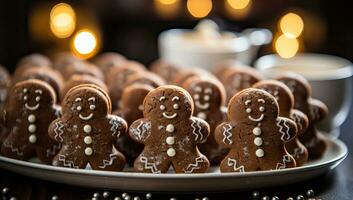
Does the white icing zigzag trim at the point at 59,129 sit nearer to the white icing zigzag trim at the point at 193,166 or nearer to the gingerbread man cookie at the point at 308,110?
the white icing zigzag trim at the point at 193,166

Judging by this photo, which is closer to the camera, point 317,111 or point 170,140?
point 170,140

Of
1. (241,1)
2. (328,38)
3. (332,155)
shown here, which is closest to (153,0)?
(241,1)

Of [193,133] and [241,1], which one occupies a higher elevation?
[241,1]

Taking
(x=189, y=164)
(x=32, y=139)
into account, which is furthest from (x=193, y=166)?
(x=32, y=139)

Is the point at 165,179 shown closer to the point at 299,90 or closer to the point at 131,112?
the point at 131,112

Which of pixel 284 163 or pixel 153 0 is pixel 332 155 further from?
pixel 153 0

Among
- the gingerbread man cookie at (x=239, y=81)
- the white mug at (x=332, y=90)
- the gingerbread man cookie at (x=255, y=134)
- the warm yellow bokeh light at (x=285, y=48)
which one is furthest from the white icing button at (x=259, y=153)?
the warm yellow bokeh light at (x=285, y=48)

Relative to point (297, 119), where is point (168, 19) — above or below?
above
